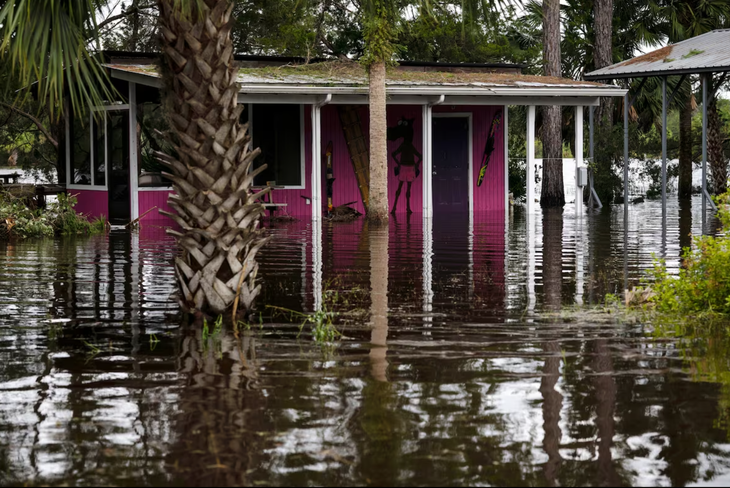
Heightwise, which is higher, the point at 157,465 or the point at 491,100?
the point at 491,100

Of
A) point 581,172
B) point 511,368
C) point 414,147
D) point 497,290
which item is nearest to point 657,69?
point 581,172

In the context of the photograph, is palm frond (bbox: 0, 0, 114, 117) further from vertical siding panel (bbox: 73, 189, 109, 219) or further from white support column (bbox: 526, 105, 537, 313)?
vertical siding panel (bbox: 73, 189, 109, 219)

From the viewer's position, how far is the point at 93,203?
2339cm

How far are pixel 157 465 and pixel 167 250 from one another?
10.9m

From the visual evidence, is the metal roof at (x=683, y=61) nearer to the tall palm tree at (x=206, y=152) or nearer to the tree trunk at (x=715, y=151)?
the tree trunk at (x=715, y=151)

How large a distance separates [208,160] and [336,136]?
1649 centimetres

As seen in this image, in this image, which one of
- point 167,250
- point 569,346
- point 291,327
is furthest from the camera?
point 167,250

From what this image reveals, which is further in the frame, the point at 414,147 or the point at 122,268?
the point at 414,147

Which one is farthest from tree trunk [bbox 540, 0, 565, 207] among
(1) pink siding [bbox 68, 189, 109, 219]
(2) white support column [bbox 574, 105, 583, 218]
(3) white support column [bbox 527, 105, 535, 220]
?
(1) pink siding [bbox 68, 189, 109, 219]

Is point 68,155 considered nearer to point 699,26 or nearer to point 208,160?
point 208,160

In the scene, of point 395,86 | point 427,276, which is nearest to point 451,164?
point 395,86

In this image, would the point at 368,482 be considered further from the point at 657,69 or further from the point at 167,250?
the point at 657,69

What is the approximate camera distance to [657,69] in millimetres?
22188

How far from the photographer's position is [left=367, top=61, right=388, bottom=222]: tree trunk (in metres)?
21.9
